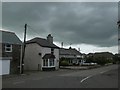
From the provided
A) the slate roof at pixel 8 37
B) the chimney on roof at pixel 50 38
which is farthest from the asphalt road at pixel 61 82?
the chimney on roof at pixel 50 38

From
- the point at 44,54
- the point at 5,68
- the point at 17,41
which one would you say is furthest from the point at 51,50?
the point at 5,68

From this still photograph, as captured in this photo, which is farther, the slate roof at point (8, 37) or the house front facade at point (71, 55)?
the house front facade at point (71, 55)

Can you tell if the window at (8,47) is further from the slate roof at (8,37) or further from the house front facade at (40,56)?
the house front facade at (40,56)

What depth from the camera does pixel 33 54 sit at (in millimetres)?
46094

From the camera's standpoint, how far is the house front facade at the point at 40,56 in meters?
44.9

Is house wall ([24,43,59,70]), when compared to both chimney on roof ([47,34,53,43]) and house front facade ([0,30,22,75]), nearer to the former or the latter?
chimney on roof ([47,34,53,43])

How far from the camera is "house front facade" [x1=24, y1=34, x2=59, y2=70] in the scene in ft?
147

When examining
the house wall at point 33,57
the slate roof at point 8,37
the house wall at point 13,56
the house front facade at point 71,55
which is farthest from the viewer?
the house front facade at point 71,55

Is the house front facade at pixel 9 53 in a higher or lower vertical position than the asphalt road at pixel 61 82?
higher

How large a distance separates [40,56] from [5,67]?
1387cm

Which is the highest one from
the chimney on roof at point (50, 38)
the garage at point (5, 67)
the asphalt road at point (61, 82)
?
the chimney on roof at point (50, 38)

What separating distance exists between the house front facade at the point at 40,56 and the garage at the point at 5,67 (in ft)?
42.1

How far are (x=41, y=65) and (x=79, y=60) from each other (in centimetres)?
4993

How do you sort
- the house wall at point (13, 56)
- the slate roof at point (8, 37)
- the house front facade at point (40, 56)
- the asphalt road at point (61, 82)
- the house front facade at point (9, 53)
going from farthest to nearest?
the house front facade at point (40, 56)
the slate roof at point (8, 37)
the house wall at point (13, 56)
the house front facade at point (9, 53)
the asphalt road at point (61, 82)
